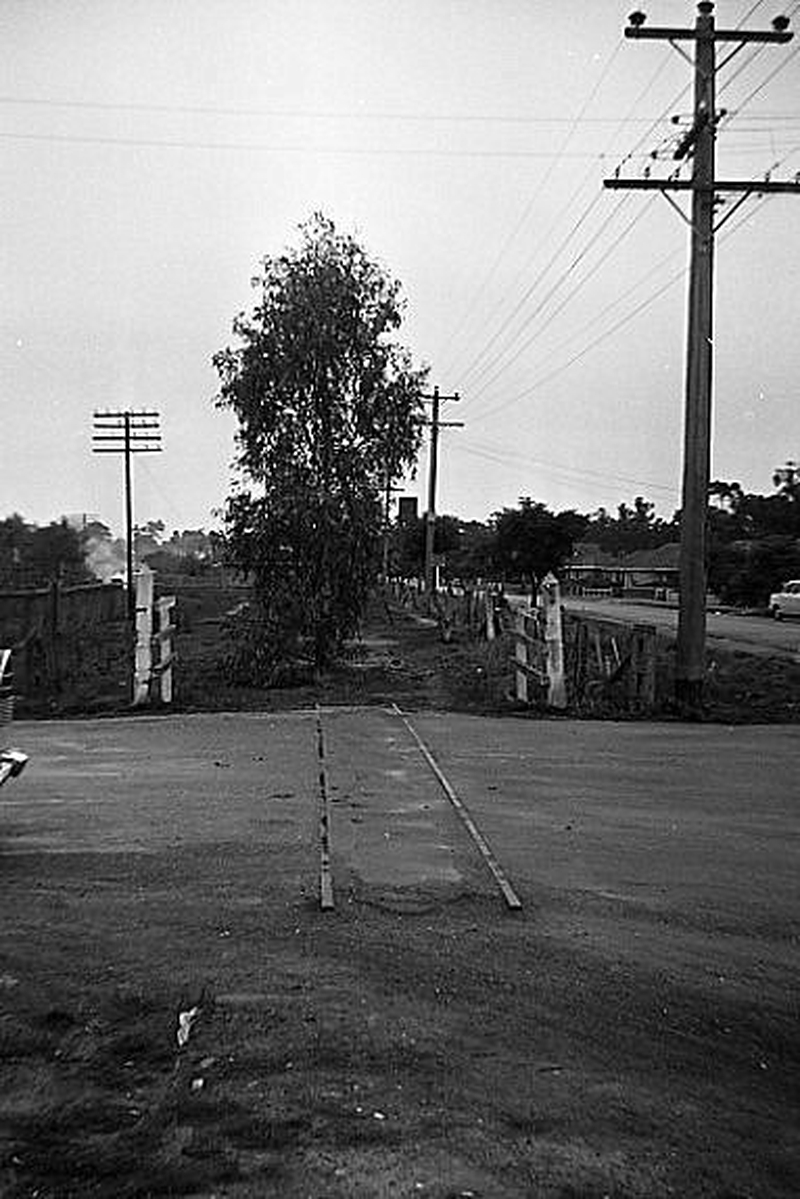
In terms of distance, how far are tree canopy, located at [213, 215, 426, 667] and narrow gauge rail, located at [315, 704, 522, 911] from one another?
10.4m

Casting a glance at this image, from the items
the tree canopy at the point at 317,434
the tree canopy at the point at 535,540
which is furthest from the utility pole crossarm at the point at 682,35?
the tree canopy at the point at 535,540

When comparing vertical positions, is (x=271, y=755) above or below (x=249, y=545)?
below

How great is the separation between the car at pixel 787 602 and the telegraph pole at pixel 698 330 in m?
29.6

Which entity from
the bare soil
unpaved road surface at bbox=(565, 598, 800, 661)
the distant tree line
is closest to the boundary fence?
unpaved road surface at bbox=(565, 598, 800, 661)

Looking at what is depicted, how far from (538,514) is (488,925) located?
2294 inches

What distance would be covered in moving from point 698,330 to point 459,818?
10687 millimetres

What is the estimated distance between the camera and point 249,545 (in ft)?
76.2

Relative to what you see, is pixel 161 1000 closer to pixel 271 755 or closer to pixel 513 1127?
pixel 513 1127

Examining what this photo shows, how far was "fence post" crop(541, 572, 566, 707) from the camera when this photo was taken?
16328 millimetres

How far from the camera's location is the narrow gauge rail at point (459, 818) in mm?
6395

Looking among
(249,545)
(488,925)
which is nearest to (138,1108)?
(488,925)

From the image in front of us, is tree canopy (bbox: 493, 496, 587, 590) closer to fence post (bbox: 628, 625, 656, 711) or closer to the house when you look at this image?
the house

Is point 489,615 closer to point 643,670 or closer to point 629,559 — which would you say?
point 643,670

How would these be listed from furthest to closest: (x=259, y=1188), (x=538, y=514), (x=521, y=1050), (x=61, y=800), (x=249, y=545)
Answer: (x=538, y=514), (x=249, y=545), (x=61, y=800), (x=521, y=1050), (x=259, y=1188)
